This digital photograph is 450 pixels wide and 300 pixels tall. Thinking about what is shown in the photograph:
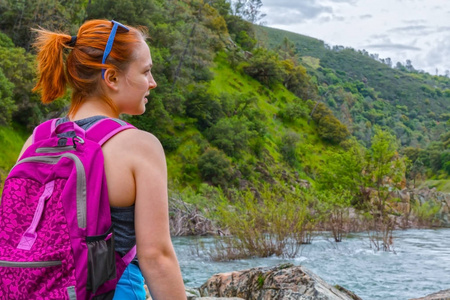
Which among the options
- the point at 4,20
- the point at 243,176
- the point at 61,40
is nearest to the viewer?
the point at 61,40

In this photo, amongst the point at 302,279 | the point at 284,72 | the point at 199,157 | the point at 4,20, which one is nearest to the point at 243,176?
the point at 199,157

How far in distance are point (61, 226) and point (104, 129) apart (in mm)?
324

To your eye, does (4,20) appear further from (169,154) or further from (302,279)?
(302,279)

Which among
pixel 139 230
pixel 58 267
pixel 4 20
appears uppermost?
pixel 4 20

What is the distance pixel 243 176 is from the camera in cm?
4825

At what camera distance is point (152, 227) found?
1622 millimetres

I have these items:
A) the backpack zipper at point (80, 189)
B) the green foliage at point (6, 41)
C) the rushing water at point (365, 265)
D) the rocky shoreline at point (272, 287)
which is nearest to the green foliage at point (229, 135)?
the green foliage at point (6, 41)

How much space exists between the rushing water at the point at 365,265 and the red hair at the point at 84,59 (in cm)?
953

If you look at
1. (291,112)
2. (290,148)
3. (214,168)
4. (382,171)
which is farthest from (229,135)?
(382,171)

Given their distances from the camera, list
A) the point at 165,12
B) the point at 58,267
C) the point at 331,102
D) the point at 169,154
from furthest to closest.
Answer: the point at 331,102 → the point at 165,12 → the point at 169,154 → the point at 58,267

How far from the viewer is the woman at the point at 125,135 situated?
162 centimetres

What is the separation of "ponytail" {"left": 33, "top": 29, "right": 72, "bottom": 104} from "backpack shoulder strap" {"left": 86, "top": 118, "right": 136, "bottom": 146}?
312mm

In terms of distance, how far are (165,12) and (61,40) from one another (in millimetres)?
54107

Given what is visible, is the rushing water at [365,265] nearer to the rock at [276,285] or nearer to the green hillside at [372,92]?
the rock at [276,285]
